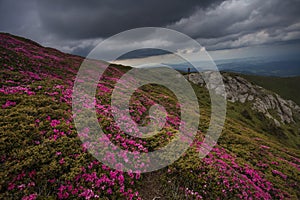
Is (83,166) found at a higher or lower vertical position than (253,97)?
higher

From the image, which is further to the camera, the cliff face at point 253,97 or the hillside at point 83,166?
the cliff face at point 253,97

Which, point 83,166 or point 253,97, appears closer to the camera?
point 83,166

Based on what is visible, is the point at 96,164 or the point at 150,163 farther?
the point at 150,163

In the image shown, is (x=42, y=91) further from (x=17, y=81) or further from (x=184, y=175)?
(x=184, y=175)

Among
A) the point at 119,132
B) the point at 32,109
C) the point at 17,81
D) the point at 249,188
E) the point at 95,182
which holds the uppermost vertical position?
the point at 17,81

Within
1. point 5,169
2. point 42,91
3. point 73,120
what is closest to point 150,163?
point 73,120

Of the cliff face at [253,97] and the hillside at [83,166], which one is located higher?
the hillside at [83,166]

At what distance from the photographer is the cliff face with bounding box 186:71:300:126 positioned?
293 ft

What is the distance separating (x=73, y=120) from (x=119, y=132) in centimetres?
408

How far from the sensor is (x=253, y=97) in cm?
9438

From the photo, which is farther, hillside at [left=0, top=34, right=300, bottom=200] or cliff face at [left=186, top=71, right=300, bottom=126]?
cliff face at [left=186, top=71, right=300, bottom=126]

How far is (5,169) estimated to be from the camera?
25.3 ft

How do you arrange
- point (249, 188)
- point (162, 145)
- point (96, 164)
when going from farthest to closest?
point (162, 145), point (249, 188), point (96, 164)

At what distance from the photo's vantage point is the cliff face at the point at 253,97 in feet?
293
